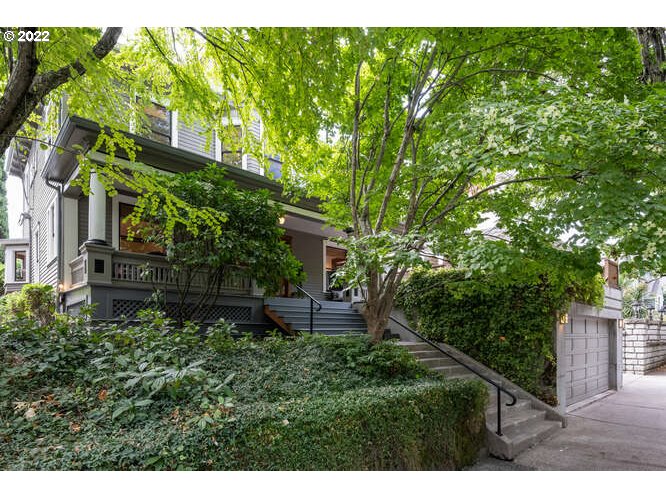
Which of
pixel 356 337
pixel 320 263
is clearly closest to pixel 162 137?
pixel 320 263

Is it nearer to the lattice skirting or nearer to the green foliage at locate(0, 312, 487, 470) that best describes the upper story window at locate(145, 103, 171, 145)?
the lattice skirting

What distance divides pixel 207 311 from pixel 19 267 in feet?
38.1

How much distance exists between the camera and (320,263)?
43.7 ft

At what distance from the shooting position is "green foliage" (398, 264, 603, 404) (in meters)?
7.84

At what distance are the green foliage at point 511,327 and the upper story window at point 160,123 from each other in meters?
6.66

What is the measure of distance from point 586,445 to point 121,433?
6363 millimetres

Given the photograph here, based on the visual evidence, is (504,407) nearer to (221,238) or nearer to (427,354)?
(427,354)

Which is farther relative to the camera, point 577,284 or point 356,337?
point 577,284

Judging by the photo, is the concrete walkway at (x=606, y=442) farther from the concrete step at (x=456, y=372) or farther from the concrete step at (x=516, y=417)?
the concrete step at (x=456, y=372)

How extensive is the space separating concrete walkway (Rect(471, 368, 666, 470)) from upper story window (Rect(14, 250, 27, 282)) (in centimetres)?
1559

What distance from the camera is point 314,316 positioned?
31.4 ft
